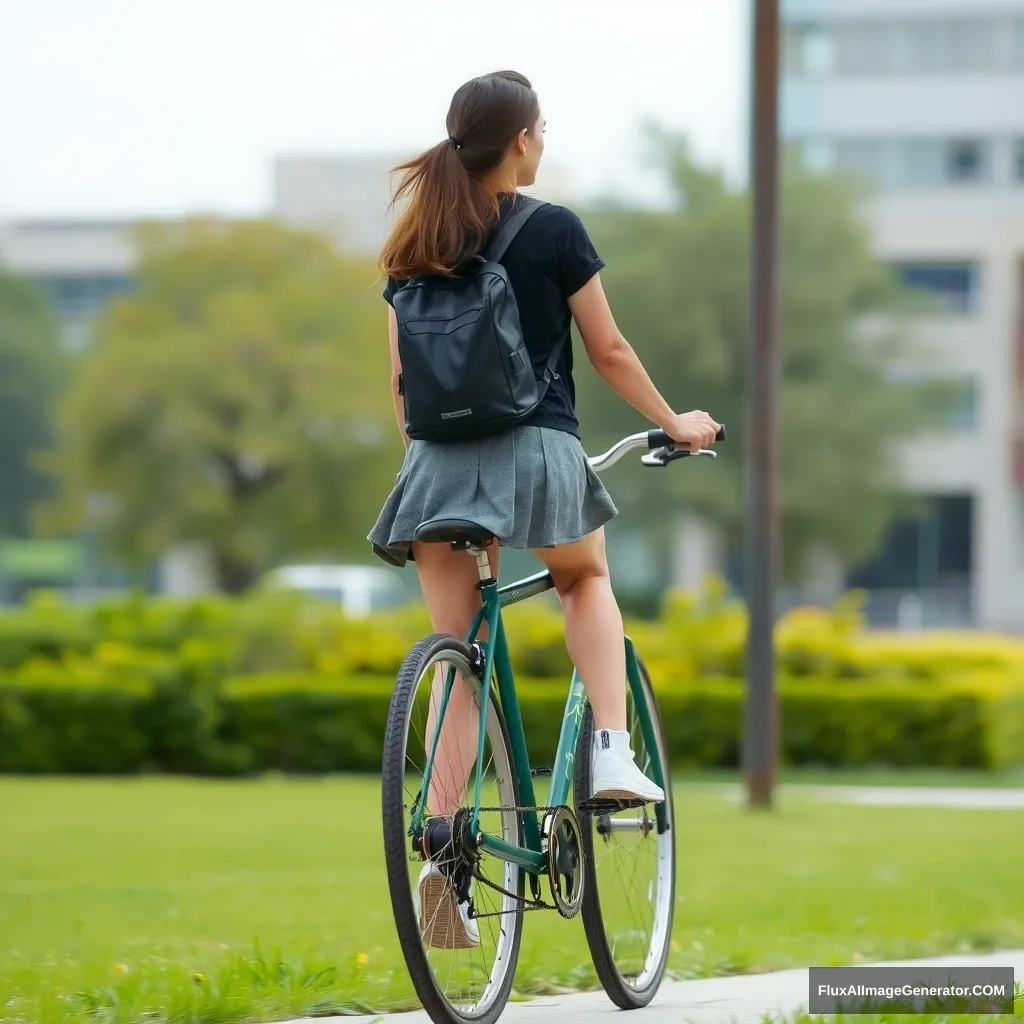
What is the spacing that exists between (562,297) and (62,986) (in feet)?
6.99

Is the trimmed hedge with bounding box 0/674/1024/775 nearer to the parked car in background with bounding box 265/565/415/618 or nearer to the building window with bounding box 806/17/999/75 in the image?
the parked car in background with bounding box 265/565/415/618

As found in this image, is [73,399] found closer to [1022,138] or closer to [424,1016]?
[1022,138]

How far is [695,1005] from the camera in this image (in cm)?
411

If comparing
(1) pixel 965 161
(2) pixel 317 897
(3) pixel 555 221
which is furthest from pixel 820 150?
(3) pixel 555 221

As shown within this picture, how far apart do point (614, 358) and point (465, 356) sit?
399mm

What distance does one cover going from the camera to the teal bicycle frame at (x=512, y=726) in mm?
3525

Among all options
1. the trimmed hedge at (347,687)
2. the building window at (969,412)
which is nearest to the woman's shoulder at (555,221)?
the trimmed hedge at (347,687)

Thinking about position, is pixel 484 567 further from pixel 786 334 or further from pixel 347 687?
pixel 786 334

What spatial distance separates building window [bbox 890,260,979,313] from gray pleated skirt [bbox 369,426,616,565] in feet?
139

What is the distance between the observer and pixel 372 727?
14297 millimetres

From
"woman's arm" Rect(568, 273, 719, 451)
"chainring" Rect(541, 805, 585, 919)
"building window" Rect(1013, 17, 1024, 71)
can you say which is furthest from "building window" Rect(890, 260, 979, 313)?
"chainring" Rect(541, 805, 585, 919)

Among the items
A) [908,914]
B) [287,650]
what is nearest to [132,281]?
[287,650]

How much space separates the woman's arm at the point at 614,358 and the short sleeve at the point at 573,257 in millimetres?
23

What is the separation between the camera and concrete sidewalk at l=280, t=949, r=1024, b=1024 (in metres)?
3.80
